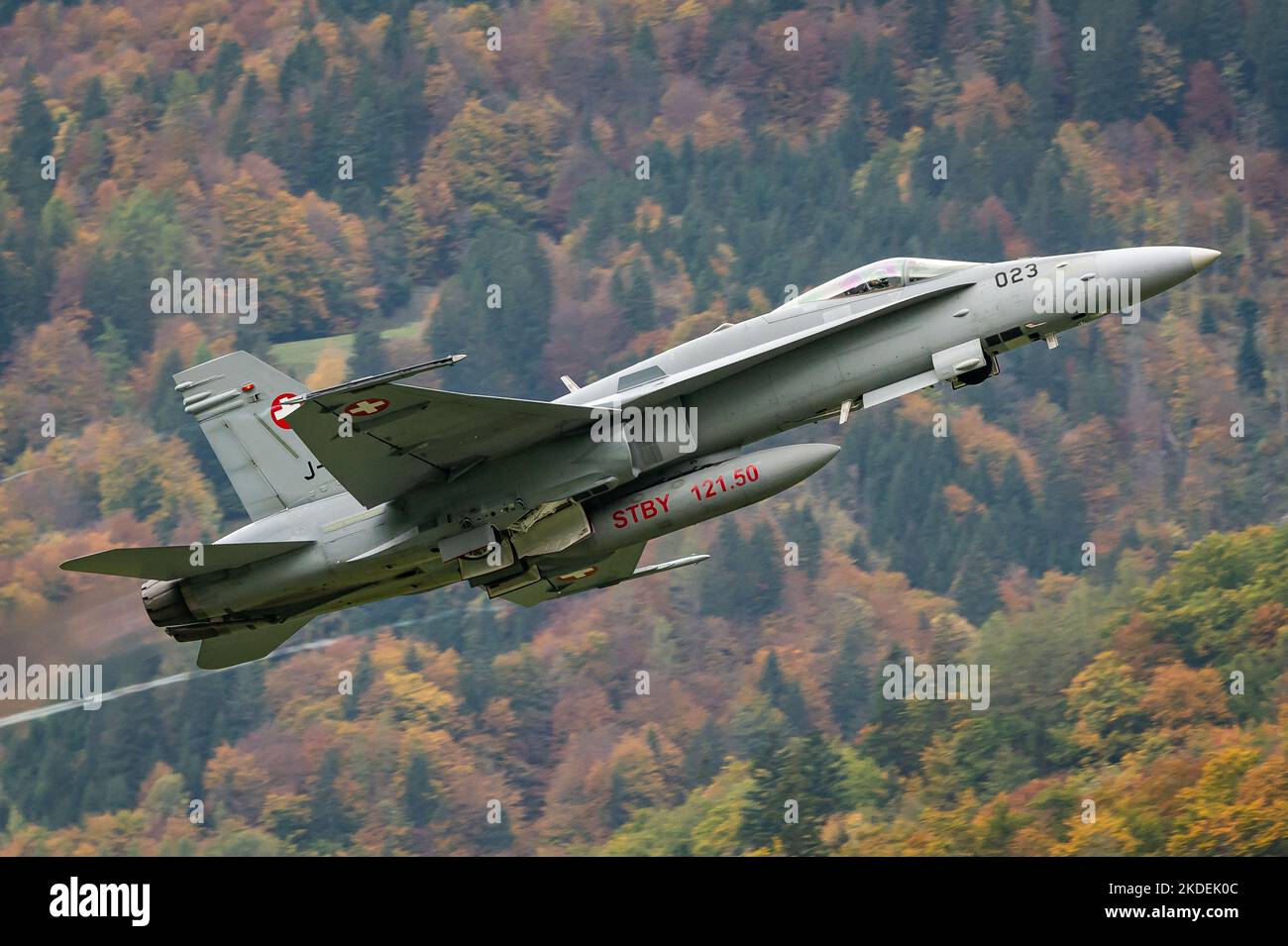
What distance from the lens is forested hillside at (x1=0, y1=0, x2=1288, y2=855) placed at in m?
69.1

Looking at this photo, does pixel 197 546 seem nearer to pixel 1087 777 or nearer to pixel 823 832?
pixel 823 832

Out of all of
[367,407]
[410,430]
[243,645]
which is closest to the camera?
[367,407]

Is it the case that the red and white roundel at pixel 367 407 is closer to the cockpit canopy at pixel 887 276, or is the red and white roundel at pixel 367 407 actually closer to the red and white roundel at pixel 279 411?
the red and white roundel at pixel 279 411

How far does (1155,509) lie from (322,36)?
316 feet

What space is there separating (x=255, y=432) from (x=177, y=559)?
331 cm

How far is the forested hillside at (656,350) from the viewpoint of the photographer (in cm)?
6906

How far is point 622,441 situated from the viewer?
78.8ft

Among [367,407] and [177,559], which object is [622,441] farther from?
[177,559]

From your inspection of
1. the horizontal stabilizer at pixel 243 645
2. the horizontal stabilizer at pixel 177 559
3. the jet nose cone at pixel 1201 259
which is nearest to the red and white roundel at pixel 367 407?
the horizontal stabilizer at pixel 177 559

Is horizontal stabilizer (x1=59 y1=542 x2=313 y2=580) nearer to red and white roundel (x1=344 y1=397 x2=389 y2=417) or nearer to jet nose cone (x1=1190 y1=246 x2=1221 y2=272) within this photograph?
red and white roundel (x1=344 y1=397 x2=389 y2=417)

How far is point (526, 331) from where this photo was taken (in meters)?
131

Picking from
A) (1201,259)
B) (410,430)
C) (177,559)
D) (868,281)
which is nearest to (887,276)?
(868,281)

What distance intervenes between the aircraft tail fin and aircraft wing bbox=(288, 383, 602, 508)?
6.99ft

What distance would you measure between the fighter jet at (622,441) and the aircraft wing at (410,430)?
0.03 metres
